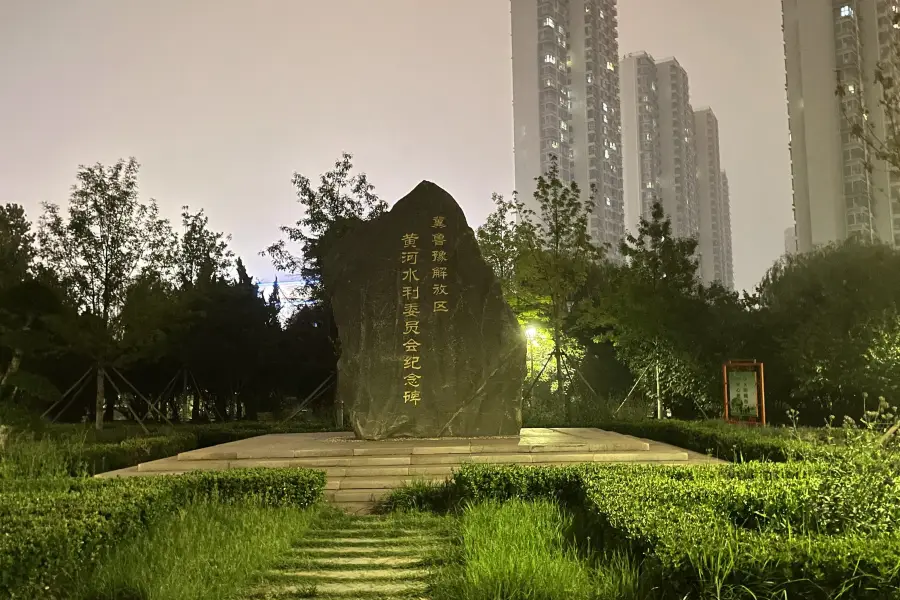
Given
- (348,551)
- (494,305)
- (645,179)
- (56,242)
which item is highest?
(645,179)

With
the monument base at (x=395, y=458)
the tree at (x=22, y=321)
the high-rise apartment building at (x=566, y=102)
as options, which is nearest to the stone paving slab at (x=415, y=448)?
the monument base at (x=395, y=458)

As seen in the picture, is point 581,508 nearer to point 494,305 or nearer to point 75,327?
point 494,305

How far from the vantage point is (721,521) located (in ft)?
12.7

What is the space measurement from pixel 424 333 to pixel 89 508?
4.76 m

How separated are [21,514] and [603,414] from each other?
1115cm

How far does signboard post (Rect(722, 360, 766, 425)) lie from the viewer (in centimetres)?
1122

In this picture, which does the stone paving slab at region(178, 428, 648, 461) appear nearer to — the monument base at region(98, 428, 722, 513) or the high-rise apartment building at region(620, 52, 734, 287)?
the monument base at region(98, 428, 722, 513)

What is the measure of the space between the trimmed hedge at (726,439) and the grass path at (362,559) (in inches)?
123

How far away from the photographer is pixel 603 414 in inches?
541

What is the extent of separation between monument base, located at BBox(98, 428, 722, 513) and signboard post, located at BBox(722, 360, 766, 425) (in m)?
3.87

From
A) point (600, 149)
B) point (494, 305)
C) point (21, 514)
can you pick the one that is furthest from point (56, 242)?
point (600, 149)

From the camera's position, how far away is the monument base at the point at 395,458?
22.3ft

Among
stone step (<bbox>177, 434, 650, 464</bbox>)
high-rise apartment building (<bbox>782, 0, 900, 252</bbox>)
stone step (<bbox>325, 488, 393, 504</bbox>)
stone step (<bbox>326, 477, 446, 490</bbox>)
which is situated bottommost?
stone step (<bbox>325, 488, 393, 504</bbox>)

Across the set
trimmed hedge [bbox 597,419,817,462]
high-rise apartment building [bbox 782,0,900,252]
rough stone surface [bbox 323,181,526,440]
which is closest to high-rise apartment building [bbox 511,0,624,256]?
high-rise apartment building [bbox 782,0,900,252]
